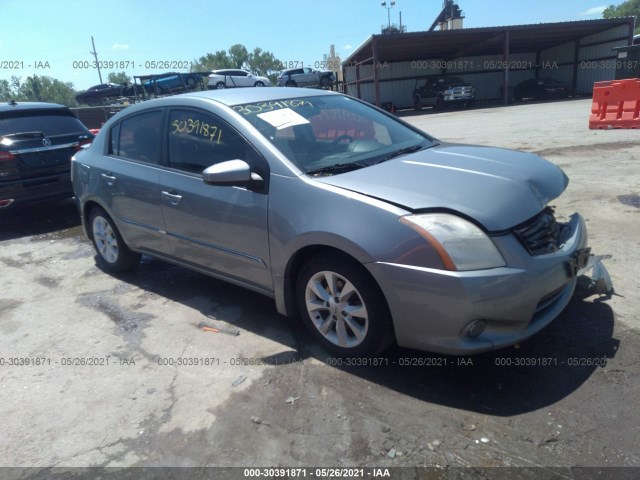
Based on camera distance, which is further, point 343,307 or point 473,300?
point 343,307

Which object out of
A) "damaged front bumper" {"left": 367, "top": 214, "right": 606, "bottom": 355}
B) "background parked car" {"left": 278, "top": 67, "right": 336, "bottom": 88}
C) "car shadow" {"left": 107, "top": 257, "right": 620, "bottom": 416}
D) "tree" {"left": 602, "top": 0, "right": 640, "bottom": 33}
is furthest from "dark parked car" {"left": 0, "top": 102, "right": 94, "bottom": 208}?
"tree" {"left": 602, "top": 0, "right": 640, "bottom": 33}

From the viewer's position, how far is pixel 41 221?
750 cm

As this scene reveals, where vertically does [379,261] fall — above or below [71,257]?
above

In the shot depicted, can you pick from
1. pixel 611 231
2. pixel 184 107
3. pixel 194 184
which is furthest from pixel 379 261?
pixel 611 231

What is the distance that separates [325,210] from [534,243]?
1187 millimetres

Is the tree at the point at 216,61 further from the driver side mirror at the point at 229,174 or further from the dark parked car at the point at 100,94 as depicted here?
the driver side mirror at the point at 229,174

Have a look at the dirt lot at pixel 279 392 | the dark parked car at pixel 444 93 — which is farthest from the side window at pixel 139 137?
the dark parked car at pixel 444 93

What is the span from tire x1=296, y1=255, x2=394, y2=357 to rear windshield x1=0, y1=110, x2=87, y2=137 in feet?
18.8

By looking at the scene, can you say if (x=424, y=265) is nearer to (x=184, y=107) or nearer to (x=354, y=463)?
(x=354, y=463)

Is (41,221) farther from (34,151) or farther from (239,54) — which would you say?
(239,54)

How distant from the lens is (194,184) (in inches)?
142

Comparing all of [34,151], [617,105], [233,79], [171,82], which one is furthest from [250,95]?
[233,79]

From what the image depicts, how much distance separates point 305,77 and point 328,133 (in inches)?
1207

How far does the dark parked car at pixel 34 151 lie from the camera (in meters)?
6.42
